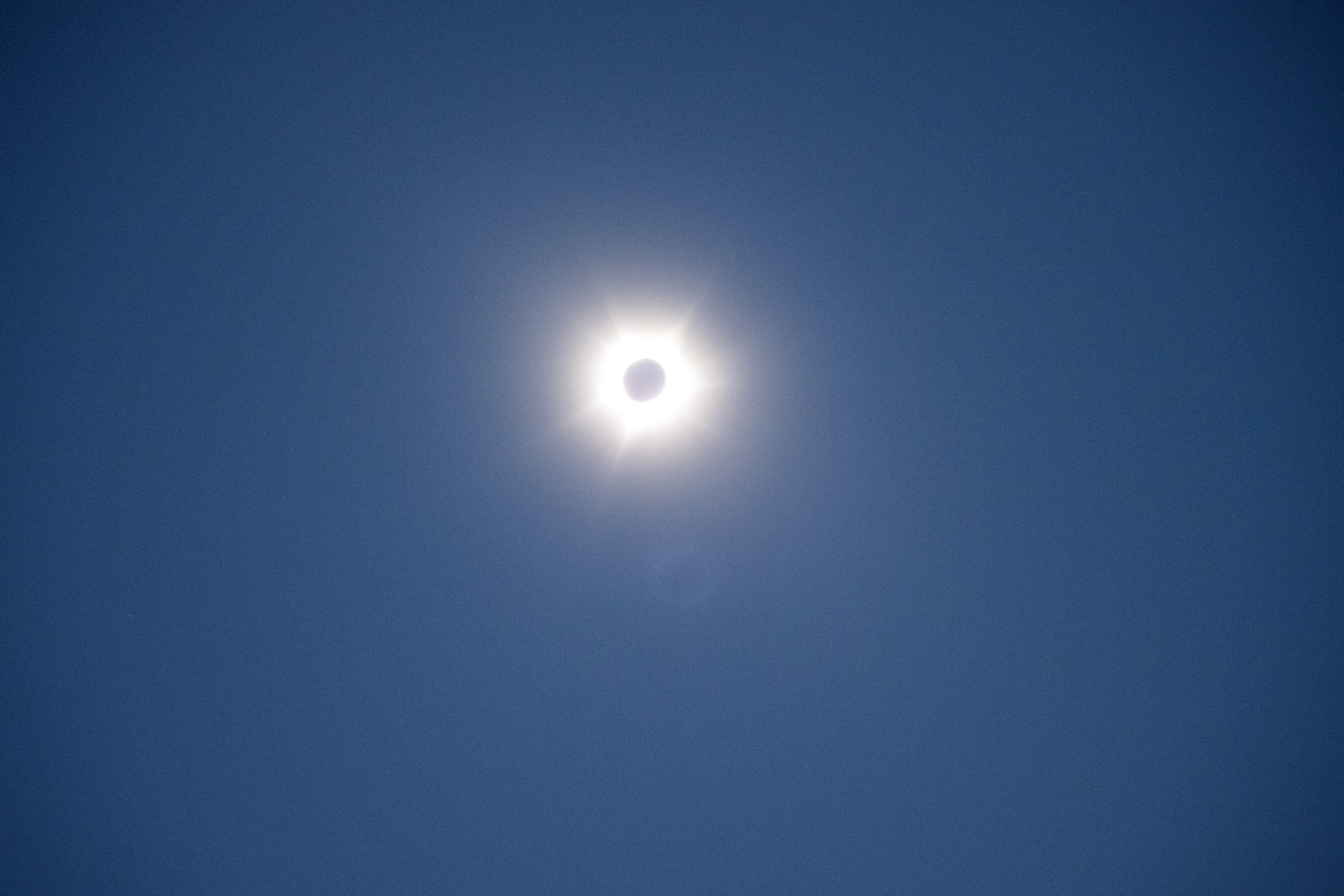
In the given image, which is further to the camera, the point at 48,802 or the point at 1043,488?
the point at 48,802

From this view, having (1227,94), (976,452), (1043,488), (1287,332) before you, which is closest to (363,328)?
(976,452)

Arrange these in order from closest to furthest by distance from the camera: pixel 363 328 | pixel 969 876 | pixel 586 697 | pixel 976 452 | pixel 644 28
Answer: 1. pixel 644 28
2. pixel 363 328
3. pixel 976 452
4. pixel 586 697
5. pixel 969 876

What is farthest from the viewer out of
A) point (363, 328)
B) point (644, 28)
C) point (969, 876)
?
point (969, 876)

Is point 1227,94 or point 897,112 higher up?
point 1227,94

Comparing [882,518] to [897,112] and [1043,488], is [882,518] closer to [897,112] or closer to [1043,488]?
[1043,488]

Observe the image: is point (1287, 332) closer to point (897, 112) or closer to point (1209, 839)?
point (897, 112)

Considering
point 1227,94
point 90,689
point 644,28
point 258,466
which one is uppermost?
point 1227,94
